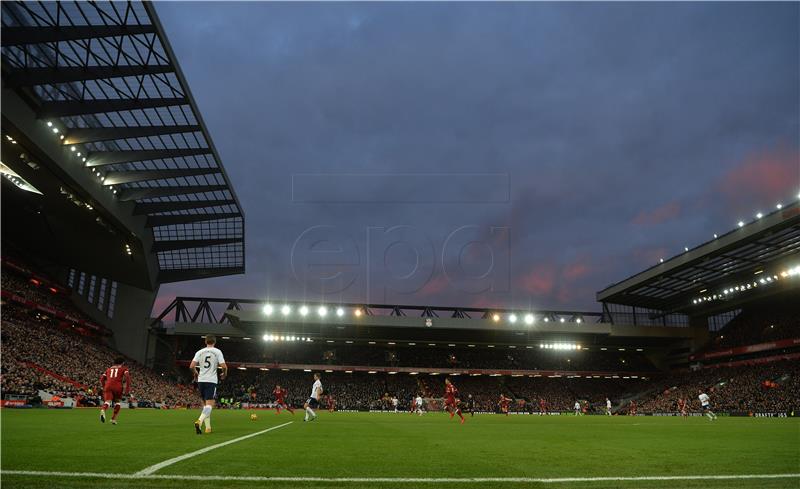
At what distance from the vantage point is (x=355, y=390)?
228ft

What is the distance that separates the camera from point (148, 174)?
4256 cm

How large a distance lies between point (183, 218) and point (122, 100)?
22.0 m

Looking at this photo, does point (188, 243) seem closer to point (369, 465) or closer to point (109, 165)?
point (109, 165)

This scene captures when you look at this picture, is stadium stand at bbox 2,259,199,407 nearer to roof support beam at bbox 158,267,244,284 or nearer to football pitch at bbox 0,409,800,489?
roof support beam at bbox 158,267,244,284

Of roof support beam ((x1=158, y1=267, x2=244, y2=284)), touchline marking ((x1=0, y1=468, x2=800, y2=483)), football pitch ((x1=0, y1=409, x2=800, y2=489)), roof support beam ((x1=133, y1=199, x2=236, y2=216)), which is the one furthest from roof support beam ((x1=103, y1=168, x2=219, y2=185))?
touchline marking ((x1=0, y1=468, x2=800, y2=483))

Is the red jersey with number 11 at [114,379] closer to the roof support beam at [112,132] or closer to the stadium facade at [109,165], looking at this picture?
the stadium facade at [109,165]

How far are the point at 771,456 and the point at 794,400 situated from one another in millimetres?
49898

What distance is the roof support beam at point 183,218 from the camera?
170 feet

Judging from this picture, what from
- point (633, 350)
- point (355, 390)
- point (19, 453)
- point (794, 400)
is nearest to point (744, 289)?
point (794, 400)

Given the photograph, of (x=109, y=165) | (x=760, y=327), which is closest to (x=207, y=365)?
(x=109, y=165)

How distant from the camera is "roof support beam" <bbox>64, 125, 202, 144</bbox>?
35625 mm

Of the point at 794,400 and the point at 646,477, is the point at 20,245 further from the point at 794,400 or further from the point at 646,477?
the point at 794,400

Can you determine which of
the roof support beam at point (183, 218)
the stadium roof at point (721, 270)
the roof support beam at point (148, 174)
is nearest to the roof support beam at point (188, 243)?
the roof support beam at point (183, 218)

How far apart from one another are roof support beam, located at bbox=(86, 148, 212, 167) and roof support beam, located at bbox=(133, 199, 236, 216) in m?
9.05
